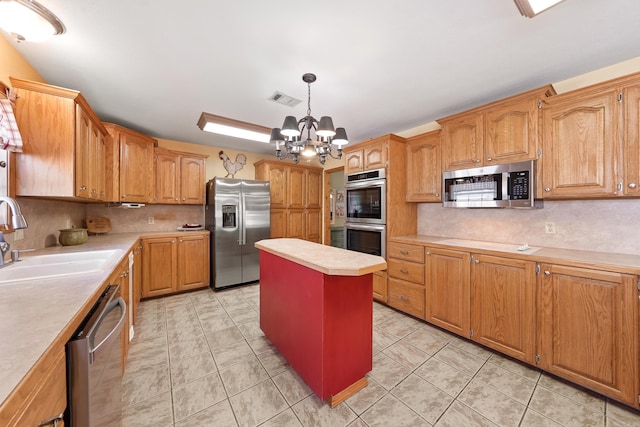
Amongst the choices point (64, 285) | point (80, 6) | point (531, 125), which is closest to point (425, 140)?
point (531, 125)

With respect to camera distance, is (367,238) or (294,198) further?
(294,198)

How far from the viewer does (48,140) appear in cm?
184

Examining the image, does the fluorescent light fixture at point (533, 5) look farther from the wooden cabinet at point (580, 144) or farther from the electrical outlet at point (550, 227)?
the electrical outlet at point (550, 227)

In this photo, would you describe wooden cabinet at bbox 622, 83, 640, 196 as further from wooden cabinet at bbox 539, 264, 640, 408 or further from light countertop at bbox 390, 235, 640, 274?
wooden cabinet at bbox 539, 264, 640, 408

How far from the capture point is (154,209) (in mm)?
3922

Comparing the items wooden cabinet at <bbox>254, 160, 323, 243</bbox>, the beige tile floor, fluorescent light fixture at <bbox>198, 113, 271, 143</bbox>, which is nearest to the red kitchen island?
the beige tile floor

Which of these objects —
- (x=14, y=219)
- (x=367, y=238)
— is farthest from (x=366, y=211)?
(x=14, y=219)

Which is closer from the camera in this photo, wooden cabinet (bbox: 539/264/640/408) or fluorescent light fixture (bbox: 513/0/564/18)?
fluorescent light fixture (bbox: 513/0/564/18)

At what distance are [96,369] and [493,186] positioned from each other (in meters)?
3.05

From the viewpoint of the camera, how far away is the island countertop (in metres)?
1.38

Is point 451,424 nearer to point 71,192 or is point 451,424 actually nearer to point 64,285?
point 64,285

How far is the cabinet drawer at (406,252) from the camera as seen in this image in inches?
106

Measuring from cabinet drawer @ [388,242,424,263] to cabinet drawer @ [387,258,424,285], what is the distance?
0.05m

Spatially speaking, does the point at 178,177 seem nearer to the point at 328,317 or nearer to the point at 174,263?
the point at 174,263
